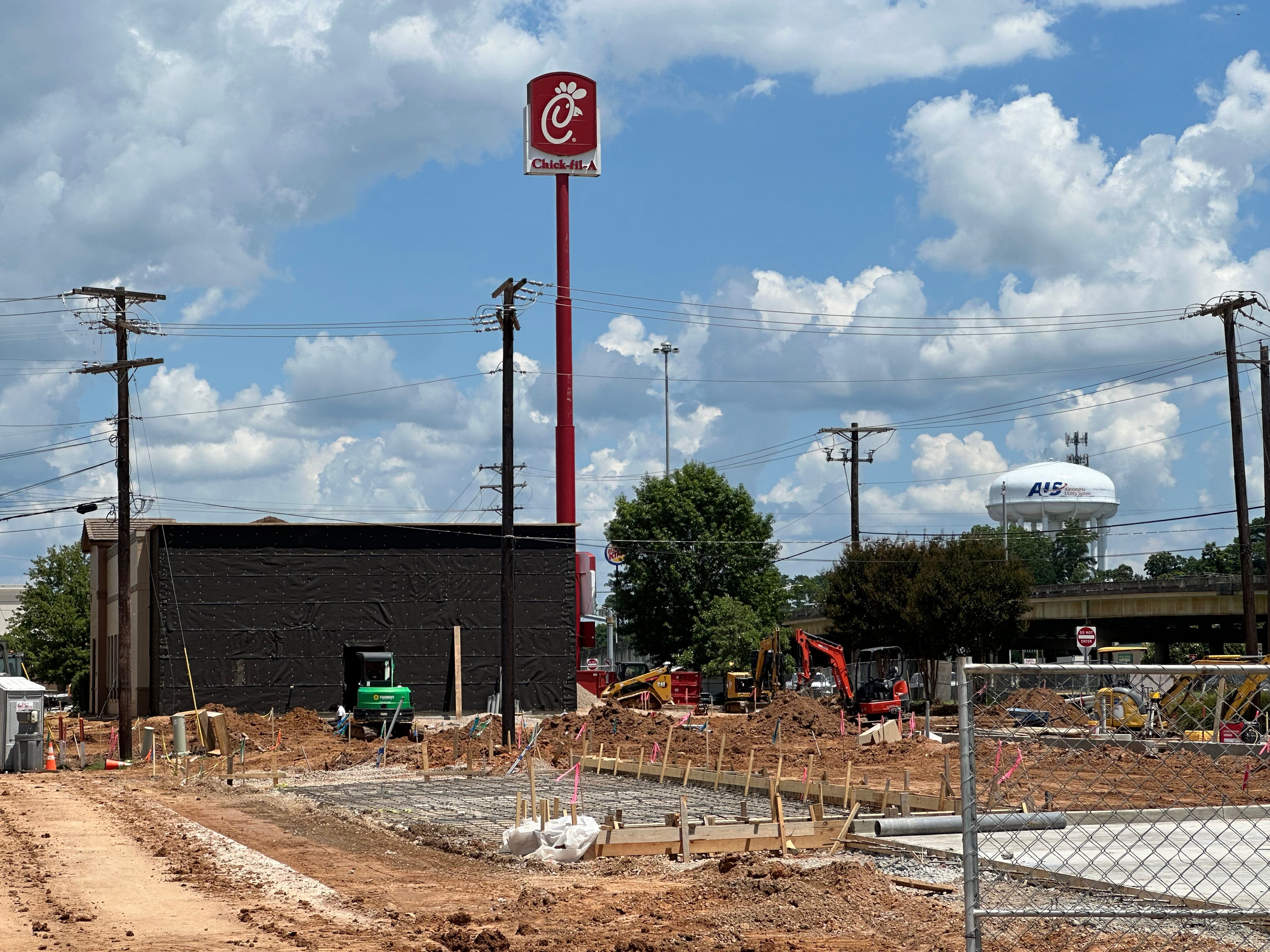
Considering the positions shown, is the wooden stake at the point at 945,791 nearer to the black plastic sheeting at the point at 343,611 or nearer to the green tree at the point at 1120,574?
the black plastic sheeting at the point at 343,611

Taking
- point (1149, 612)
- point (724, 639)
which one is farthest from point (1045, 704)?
point (1149, 612)

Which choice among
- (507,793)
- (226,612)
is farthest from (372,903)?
(226,612)

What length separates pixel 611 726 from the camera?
38000mm

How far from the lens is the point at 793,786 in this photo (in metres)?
21.3

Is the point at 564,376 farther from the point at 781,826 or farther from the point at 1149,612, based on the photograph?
the point at 781,826

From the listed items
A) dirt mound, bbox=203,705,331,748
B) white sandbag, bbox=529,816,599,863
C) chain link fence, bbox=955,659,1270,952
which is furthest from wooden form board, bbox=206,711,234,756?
chain link fence, bbox=955,659,1270,952

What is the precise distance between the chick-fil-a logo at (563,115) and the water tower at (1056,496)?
212 feet

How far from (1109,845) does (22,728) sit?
2893cm

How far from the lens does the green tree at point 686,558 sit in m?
79.2

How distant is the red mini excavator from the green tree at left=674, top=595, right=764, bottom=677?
2227cm

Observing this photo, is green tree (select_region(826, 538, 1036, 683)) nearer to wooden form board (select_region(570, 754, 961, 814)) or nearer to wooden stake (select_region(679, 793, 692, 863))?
wooden form board (select_region(570, 754, 961, 814))

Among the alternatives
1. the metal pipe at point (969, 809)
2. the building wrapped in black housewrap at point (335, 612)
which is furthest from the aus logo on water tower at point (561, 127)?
the metal pipe at point (969, 809)

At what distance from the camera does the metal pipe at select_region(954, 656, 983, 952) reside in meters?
6.81

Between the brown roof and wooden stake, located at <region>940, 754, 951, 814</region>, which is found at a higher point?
the brown roof
